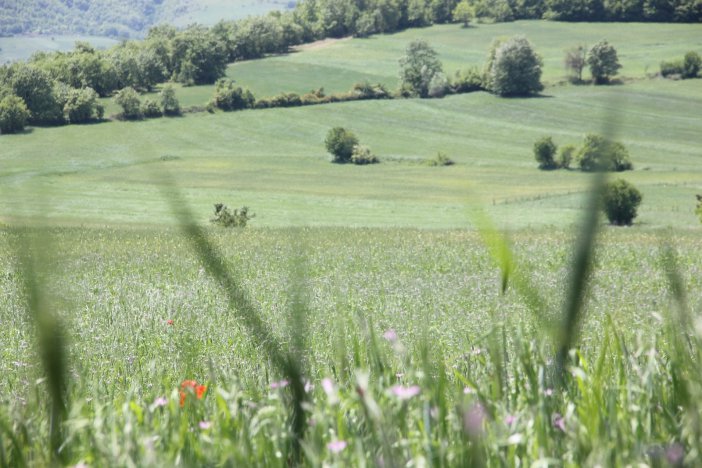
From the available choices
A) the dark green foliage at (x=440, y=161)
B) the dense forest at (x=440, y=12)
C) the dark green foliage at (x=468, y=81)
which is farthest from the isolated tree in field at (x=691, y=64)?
the dark green foliage at (x=440, y=161)

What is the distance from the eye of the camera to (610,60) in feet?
411

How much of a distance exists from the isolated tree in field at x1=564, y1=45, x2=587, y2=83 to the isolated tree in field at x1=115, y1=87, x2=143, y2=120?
6382 centimetres

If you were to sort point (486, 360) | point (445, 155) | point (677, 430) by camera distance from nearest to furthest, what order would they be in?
point (677, 430) → point (486, 360) → point (445, 155)

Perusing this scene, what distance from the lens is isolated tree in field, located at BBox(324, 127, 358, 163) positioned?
9544 cm

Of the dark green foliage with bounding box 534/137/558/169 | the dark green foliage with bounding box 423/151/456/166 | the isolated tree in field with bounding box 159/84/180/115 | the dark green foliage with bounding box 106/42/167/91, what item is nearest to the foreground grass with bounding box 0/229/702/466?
the dark green foliage with bounding box 534/137/558/169

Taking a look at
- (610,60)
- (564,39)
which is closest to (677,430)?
(610,60)

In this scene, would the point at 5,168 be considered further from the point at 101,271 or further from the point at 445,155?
the point at 101,271

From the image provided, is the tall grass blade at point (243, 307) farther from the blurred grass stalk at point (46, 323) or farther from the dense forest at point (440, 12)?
the dense forest at point (440, 12)

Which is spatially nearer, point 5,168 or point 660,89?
point 5,168

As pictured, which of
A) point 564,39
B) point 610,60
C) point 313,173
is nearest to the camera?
point 313,173

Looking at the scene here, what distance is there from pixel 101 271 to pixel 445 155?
77.1 m

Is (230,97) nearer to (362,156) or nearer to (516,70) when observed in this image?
(362,156)

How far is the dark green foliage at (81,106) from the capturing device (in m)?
111

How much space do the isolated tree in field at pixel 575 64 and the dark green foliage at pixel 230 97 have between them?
47944 mm
